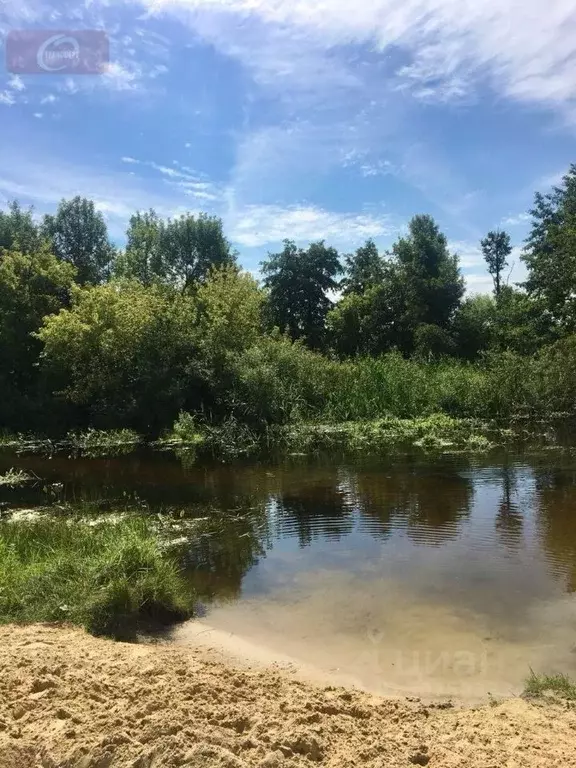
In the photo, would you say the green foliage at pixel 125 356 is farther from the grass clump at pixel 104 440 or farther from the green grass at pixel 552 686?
the green grass at pixel 552 686

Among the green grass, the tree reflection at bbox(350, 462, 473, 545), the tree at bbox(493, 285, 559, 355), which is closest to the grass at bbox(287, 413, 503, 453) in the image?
the tree reflection at bbox(350, 462, 473, 545)

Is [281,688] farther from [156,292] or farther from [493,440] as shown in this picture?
[156,292]

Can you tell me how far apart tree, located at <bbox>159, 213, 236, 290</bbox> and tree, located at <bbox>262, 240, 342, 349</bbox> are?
4848 millimetres

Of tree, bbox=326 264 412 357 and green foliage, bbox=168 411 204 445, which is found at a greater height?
tree, bbox=326 264 412 357

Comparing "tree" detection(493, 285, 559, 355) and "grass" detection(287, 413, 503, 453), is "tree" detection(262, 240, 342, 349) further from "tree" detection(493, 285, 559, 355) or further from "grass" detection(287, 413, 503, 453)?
"grass" detection(287, 413, 503, 453)

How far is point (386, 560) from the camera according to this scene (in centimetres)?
841

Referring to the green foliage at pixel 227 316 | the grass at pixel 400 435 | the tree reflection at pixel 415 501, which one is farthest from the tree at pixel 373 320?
the tree reflection at pixel 415 501

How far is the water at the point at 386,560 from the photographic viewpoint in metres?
5.71

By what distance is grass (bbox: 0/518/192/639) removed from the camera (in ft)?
20.7

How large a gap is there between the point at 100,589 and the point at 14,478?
10.3m

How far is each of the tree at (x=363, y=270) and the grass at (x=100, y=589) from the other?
3680 centimetres

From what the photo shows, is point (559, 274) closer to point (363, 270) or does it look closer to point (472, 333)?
point (472, 333)

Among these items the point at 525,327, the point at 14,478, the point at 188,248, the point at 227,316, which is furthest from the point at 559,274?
the point at 188,248

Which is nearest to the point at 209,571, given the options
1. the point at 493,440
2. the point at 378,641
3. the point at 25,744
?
the point at 378,641
